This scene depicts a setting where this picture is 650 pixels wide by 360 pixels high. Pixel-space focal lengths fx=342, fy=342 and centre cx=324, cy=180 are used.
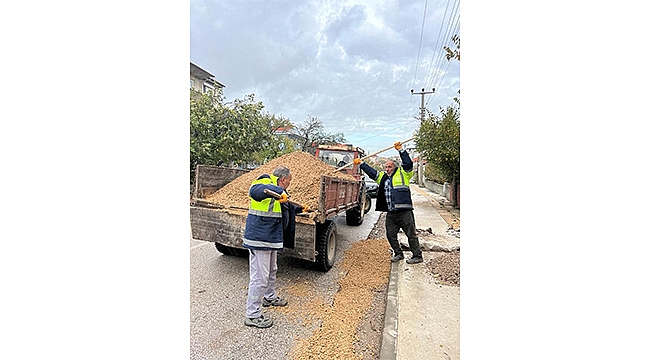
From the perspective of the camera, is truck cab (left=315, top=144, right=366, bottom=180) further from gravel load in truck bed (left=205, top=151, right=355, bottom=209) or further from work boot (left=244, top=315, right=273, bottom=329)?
work boot (left=244, top=315, right=273, bottom=329)

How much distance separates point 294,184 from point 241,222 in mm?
788

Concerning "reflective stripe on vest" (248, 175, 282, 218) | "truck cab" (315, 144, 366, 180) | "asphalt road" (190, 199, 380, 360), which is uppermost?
"truck cab" (315, 144, 366, 180)

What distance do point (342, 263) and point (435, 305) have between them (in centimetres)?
154

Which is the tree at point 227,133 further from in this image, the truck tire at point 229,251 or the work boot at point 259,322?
the work boot at point 259,322

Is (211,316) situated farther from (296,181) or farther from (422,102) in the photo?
(422,102)

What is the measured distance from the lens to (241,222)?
10.6ft

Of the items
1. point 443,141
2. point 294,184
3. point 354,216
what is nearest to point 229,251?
point 294,184

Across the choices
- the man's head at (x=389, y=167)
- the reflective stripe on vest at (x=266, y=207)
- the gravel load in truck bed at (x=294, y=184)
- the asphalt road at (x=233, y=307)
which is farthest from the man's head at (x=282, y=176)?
the man's head at (x=389, y=167)

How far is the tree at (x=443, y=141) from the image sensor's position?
824cm

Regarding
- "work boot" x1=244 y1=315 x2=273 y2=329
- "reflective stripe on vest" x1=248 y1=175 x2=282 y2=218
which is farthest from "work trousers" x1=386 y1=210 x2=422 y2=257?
"work boot" x1=244 y1=315 x2=273 y2=329

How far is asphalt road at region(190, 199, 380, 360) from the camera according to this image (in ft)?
7.45

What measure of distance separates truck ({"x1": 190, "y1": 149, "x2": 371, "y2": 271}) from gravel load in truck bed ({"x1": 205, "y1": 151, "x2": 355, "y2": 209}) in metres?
0.11

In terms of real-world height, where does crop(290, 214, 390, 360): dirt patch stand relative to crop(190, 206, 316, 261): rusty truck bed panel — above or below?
below

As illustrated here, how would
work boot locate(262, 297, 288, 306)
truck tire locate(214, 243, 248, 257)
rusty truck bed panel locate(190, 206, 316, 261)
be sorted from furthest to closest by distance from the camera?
truck tire locate(214, 243, 248, 257) < rusty truck bed panel locate(190, 206, 316, 261) < work boot locate(262, 297, 288, 306)
